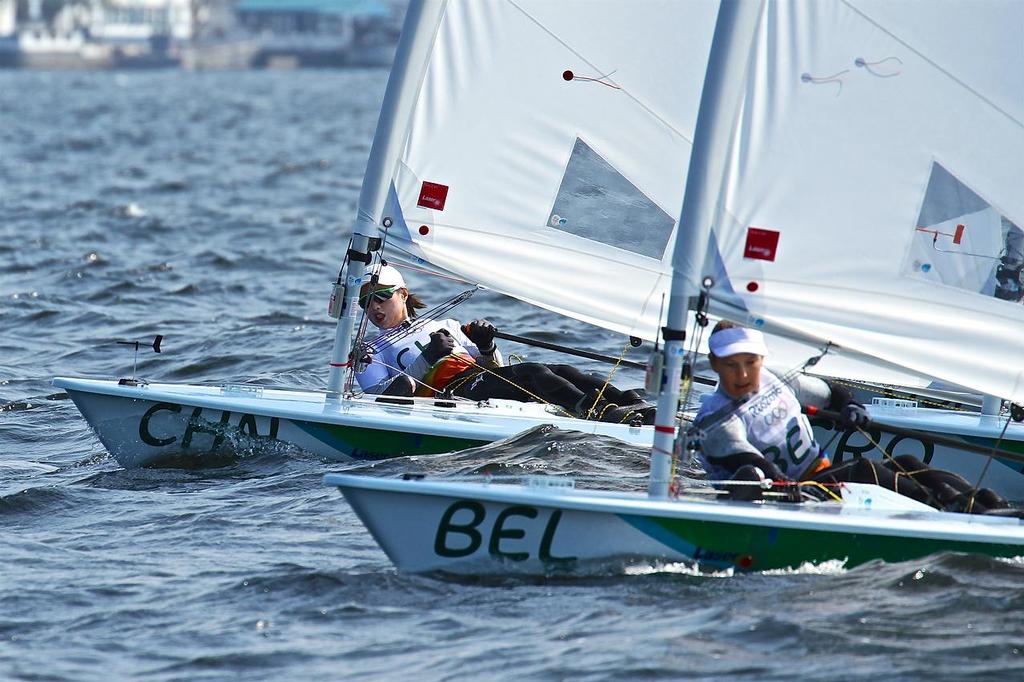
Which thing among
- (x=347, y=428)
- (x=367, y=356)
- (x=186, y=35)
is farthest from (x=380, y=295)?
(x=186, y=35)

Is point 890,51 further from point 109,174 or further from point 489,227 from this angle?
point 109,174

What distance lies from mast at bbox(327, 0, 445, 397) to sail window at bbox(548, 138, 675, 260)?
2.88ft

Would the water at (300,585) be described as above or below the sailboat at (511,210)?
below

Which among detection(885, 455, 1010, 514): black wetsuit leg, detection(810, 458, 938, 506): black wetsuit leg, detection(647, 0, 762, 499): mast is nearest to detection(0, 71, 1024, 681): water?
detection(885, 455, 1010, 514): black wetsuit leg

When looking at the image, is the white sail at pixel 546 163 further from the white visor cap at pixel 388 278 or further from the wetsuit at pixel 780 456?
the wetsuit at pixel 780 456

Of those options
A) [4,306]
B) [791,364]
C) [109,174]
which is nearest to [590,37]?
[791,364]

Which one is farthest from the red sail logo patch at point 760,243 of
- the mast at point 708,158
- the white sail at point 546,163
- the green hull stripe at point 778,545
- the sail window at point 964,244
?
the white sail at point 546,163

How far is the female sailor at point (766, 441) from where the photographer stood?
6.12 meters

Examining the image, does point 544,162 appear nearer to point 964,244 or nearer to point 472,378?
point 472,378

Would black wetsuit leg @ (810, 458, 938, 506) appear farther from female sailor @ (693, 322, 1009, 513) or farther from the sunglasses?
the sunglasses

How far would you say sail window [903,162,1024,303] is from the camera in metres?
6.07

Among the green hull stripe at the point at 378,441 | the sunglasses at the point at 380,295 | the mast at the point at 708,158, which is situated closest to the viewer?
the mast at the point at 708,158

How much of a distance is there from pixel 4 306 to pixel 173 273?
2.33m

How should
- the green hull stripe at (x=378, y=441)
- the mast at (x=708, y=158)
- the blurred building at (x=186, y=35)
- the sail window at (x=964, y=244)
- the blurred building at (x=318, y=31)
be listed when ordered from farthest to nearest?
the blurred building at (x=318, y=31)
the blurred building at (x=186, y=35)
the green hull stripe at (x=378, y=441)
the sail window at (x=964, y=244)
the mast at (x=708, y=158)
